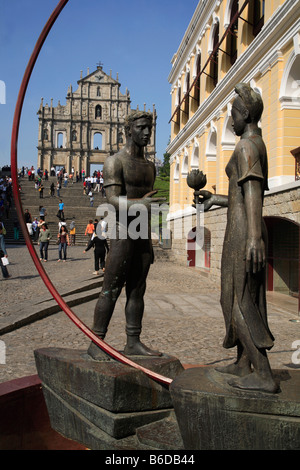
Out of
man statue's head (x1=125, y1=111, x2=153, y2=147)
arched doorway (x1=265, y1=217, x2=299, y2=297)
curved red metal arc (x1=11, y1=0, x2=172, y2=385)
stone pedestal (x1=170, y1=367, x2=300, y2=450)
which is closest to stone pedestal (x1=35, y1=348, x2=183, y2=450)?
curved red metal arc (x1=11, y1=0, x2=172, y2=385)

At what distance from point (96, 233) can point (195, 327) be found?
6.69m

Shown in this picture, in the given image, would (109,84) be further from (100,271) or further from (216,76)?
(100,271)

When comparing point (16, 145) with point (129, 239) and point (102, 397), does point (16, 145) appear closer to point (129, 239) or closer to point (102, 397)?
point (129, 239)

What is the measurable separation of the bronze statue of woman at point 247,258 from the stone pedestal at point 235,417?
0.35ft

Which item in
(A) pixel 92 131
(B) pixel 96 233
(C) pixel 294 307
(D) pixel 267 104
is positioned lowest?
(C) pixel 294 307

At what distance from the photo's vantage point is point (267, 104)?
12.1 m

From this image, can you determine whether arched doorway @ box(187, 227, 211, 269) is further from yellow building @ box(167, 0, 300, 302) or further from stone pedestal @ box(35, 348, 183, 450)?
stone pedestal @ box(35, 348, 183, 450)

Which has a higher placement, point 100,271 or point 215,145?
point 215,145

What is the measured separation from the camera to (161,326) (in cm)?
733

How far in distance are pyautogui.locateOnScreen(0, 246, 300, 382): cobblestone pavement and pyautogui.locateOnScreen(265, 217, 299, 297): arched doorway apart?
90cm

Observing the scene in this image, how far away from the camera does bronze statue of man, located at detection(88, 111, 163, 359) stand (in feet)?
10.5

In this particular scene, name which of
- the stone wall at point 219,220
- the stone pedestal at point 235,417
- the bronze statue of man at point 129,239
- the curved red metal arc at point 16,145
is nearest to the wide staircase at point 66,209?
the stone wall at point 219,220
